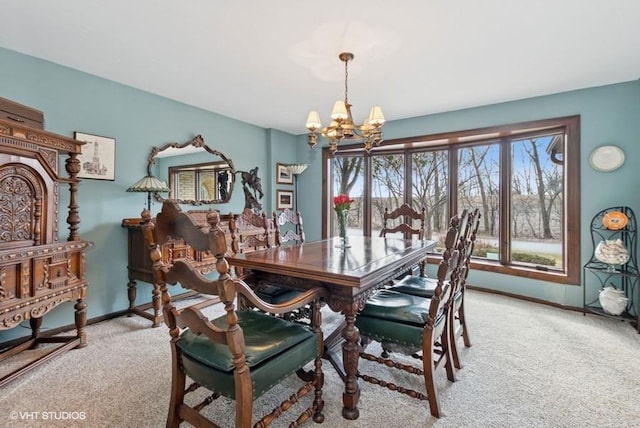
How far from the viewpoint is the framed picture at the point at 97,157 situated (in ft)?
9.50

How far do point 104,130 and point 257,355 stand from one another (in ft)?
9.68

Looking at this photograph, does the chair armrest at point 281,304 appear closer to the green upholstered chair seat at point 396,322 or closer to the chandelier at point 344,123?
the green upholstered chair seat at point 396,322

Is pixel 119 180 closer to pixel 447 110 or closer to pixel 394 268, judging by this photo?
pixel 394 268

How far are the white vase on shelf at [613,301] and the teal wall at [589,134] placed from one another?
1.06 feet

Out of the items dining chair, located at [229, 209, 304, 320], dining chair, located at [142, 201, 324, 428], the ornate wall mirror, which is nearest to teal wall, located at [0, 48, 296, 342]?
the ornate wall mirror

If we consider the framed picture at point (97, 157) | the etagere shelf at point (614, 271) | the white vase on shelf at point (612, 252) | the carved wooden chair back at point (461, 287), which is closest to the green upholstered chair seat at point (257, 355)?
the carved wooden chair back at point (461, 287)

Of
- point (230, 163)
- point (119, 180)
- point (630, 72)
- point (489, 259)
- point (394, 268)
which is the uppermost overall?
point (630, 72)

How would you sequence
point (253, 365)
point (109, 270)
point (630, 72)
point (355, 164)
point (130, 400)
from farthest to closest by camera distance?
1. point (355, 164)
2. point (109, 270)
3. point (630, 72)
4. point (130, 400)
5. point (253, 365)

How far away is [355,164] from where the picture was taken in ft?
17.1

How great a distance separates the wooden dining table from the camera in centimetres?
163

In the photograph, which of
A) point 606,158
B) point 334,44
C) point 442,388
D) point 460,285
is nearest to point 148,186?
point 334,44

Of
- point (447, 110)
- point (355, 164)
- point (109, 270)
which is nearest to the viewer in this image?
point (109, 270)

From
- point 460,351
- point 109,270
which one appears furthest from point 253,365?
point 109,270

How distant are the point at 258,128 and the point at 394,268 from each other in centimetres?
367
